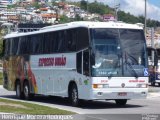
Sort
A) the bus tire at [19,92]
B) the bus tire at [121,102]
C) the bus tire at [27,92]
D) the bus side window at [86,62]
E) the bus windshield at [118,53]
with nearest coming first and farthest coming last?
the bus windshield at [118,53] < the bus side window at [86,62] < the bus tire at [121,102] < the bus tire at [27,92] < the bus tire at [19,92]

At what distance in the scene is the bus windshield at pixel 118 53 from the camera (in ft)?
72.9

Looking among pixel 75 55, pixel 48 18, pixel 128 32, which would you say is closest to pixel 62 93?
Answer: pixel 75 55

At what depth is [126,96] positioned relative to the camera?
74.5 feet

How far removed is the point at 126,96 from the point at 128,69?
1.08 meters

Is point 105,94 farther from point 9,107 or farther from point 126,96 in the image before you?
point 9,107

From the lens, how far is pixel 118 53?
22516 mm

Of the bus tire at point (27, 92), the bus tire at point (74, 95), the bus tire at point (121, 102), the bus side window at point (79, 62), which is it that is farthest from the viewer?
the bus tire at point (27, 92)

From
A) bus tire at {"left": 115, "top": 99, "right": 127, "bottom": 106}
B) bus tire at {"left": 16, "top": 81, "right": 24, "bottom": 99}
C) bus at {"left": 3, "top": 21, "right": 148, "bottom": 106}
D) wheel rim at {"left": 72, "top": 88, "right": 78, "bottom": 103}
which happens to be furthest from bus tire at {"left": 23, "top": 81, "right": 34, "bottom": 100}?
bus tire at {"left": 115, "top": 99, "right": 127, "bottom": 106}

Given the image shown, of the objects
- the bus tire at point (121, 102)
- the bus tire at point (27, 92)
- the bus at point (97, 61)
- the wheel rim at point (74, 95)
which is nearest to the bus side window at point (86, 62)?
the bus at point (97, 61)

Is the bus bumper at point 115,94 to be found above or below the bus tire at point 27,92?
above

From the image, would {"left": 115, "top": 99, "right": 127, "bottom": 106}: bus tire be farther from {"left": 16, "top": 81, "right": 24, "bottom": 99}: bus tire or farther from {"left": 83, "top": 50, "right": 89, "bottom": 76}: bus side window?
{"left": 16, "top": 81, "right": 24, "bottom": 99}: bus tire

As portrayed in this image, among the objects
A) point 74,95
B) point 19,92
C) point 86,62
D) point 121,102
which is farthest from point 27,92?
point 86,62

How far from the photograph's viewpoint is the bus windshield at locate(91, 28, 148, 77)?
875 inches

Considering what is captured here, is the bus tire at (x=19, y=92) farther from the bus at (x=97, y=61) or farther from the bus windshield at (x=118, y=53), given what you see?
the bus windshield at (x=118, y=53)
